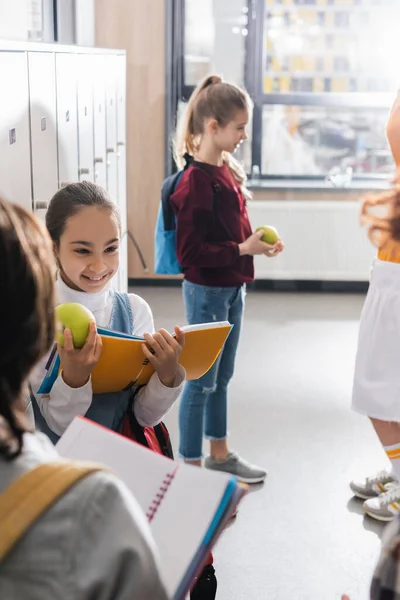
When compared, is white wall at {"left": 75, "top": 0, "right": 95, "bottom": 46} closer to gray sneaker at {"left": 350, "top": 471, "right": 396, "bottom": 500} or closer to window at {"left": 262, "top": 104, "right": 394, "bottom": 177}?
window at {"left": 262, "top": 104, "right": 394, "bottom": 177}

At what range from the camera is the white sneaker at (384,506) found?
2510 mm

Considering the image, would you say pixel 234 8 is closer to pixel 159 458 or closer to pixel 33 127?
pixel 33 127

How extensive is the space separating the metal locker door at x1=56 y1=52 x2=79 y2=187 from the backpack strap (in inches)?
71.0

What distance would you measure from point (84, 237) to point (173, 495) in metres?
0.84

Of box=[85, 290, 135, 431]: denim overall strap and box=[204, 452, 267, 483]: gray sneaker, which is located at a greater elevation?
box=[85, 290, 135, 431]: denim overall strap

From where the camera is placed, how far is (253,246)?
250 centimetres

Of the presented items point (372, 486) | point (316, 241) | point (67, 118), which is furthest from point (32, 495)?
point (316, 241)

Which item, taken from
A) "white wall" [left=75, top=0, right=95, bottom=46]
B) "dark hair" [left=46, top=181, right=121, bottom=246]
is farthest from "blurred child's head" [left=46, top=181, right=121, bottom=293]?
"white wall" [left=75, top=0, right=95, bottom=46]

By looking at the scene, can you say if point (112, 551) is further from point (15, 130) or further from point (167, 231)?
point (167, 231)

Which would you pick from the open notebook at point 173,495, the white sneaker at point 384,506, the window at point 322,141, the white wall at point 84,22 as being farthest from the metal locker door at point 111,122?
the open notebook at point 173,495

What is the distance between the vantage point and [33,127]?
6.68 feet

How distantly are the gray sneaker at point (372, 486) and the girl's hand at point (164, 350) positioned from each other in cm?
146

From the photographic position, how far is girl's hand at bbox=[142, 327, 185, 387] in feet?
4.52

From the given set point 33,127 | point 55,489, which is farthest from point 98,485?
point 33,127
